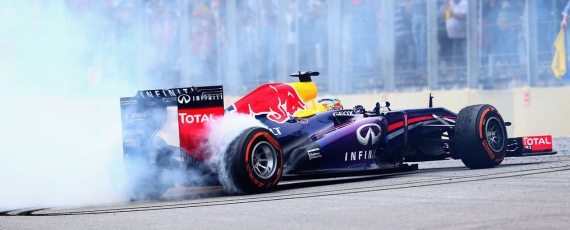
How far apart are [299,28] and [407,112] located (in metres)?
9.48

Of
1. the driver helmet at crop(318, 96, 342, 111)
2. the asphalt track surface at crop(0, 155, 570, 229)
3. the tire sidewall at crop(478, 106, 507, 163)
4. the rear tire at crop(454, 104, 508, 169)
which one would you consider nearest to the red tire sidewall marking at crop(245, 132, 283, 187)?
the asphalt track surface at crop(0, 155, 570, 229)

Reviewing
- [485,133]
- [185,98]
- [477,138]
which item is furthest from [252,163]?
[485,133]

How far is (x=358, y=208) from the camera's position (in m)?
7.73

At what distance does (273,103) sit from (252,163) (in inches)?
72.8

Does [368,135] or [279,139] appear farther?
[368,135]

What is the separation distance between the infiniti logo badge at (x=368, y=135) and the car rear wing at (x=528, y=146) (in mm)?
2812

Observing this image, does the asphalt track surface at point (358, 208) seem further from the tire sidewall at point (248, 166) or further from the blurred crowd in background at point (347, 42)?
the blurred crowd in background at point (347, 42)

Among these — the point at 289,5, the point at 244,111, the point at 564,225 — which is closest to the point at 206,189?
the point at 244,111

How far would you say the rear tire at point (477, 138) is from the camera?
12.3 meters

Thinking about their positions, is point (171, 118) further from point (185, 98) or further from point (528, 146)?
point (528, 146)

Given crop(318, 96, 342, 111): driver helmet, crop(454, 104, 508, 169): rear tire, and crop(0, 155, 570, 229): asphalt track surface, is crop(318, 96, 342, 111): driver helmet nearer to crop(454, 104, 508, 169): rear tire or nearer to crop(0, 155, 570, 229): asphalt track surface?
crop(454, 104, 508, 169): rear tire

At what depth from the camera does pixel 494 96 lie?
20.1 m

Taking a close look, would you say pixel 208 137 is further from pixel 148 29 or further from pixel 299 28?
pixel 299 28

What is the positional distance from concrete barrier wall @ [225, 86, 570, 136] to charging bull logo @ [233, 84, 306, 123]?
25.9 ft
